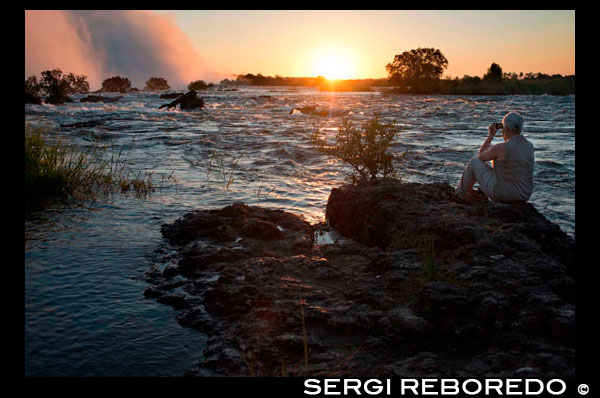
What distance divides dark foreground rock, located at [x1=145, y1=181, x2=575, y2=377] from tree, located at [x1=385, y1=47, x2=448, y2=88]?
199 ft

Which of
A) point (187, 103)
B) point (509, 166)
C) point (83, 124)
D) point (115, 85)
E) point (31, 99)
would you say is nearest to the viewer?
point (509, 166)

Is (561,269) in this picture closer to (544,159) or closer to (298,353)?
(298,353)

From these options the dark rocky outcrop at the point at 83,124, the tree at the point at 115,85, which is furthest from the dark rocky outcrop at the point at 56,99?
the tree at the point at 115,85

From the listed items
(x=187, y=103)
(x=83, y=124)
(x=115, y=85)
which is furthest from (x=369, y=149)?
(x=115, y=85)

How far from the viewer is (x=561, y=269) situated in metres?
4.69

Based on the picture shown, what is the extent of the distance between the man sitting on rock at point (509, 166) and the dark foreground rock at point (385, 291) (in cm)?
30

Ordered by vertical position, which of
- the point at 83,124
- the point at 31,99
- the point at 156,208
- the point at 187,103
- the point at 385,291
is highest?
the point at 187,103

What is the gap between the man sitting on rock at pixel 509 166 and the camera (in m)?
6.34

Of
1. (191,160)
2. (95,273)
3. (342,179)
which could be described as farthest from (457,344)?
(191,160)

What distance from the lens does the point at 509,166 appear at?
6.43 meters

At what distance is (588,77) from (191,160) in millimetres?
11935

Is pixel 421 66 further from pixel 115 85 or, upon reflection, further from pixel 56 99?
pixel 56 99

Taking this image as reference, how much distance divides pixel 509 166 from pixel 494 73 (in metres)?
63.8

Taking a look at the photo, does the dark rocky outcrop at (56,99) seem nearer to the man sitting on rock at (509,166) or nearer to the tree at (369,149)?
the tree at (369,149)
